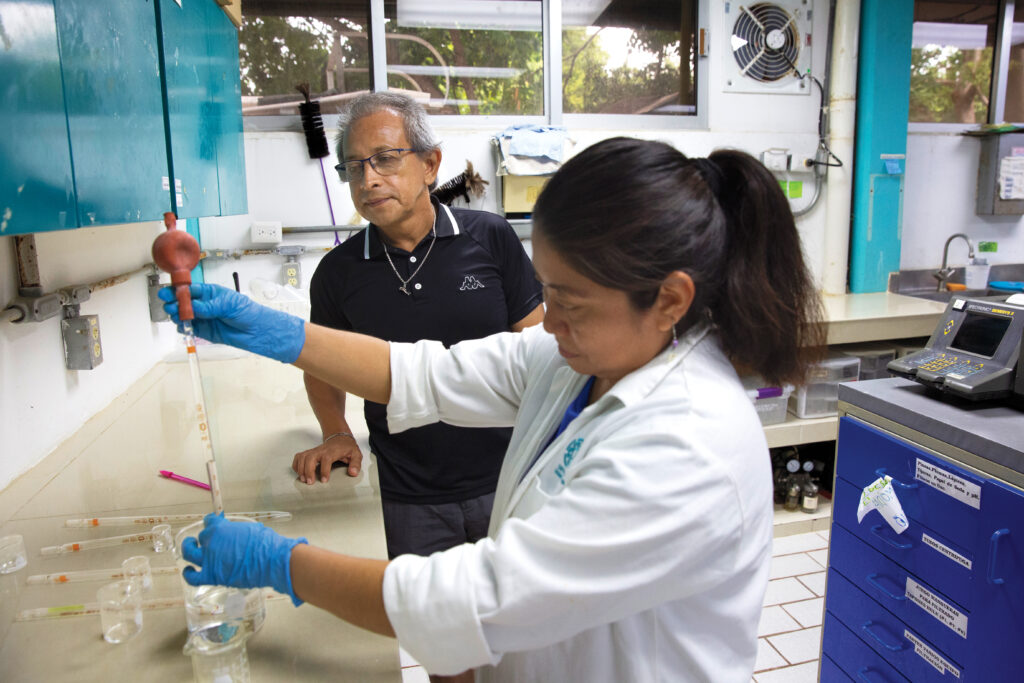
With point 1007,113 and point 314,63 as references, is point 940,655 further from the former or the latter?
point 1007,113

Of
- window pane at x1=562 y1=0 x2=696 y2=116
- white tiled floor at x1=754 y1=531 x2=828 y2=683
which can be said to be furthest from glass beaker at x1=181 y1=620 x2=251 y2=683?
window pane at x1=562 y1=0 x2=696 y2=116

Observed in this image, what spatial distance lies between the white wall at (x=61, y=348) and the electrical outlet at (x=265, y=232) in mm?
488

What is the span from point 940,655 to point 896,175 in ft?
8.62

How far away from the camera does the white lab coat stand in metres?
0.67

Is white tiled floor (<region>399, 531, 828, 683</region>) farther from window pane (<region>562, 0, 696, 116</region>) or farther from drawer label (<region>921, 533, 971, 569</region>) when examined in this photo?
window pane (<region>562, 0, 696, 116</region>)

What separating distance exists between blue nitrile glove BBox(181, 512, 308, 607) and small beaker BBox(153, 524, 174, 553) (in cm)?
47

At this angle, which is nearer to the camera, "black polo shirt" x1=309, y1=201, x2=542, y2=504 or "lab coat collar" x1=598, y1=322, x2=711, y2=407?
"lab coat collar" x1=598, y1=322, x2=711, y2=407

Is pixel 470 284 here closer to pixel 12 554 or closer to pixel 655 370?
pixel 655 370

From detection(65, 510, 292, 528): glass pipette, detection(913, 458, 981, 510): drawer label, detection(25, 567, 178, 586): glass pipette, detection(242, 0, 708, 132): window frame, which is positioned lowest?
detection(913, 458, 981, 510): drawer label

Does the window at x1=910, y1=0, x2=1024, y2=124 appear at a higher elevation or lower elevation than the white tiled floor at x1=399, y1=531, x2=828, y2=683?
higher

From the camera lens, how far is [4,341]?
134 centimetres

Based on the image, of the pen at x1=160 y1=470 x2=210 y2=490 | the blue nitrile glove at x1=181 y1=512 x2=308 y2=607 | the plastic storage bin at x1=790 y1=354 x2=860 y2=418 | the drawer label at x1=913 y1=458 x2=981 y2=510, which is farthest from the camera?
the plastic storage bin at x1=790 y1=354 x2=860 y2=418

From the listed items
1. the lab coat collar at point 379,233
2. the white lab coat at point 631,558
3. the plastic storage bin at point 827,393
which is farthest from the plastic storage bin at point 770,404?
the white lab coat at point 631,558

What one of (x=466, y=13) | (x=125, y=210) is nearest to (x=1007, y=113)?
(x=466, y=13)
